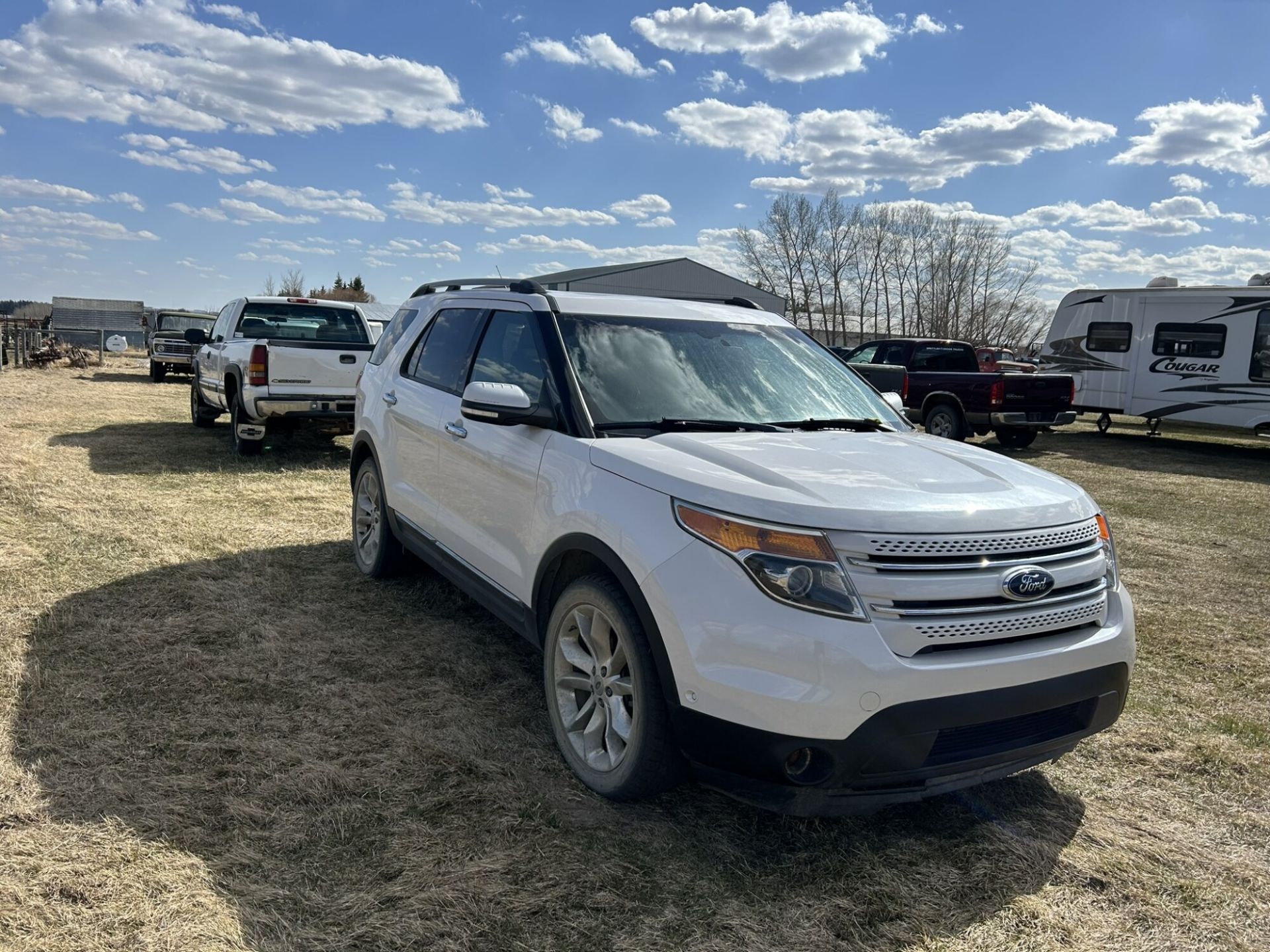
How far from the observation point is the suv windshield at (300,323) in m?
10.9

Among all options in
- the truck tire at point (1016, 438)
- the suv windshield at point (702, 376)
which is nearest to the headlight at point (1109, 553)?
the suv windshield at point (702, 376)

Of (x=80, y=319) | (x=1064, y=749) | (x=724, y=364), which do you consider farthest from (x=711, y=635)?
(x=80, y=319)

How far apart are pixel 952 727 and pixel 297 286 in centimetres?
7482

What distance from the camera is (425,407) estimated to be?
473cm

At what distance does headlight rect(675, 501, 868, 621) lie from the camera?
2508mm

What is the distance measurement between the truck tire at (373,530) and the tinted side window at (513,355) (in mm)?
1415

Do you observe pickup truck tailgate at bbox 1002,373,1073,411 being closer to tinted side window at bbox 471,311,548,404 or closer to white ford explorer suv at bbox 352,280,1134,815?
white ford explorer suv at bbox 352,280,1134,815

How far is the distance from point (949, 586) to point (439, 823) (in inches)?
72.1

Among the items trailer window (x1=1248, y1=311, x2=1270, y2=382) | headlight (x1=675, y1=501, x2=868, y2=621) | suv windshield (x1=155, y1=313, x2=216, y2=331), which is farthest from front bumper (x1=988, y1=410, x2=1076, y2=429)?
suv windshield (x1=155, y1=313, x2=216, y2=331)

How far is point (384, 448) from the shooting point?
5.27 meters

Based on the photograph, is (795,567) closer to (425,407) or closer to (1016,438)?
(425,407)

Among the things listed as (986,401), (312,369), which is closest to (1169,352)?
(986,401)

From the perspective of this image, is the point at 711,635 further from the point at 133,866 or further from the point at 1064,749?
the point at 133,866

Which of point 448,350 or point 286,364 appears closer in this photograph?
point 448,350
